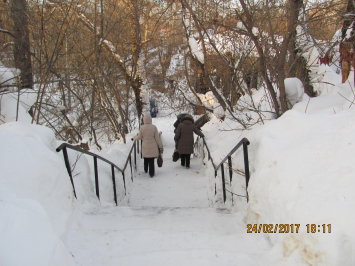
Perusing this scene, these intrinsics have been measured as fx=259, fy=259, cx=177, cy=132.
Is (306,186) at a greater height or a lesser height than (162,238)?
greater

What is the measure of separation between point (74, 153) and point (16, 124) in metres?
0.76

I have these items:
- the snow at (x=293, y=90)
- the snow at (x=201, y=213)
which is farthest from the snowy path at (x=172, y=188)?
the snow at (x=293, y=90)

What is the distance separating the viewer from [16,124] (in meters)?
2.61

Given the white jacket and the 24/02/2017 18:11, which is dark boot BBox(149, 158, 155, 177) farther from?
the 24/02/2017 18:11

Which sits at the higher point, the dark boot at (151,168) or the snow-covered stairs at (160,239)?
the snow-covered stairs at (160,239)

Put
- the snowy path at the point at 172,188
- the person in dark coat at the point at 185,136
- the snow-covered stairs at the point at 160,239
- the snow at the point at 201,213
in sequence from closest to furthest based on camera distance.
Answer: the snow at the point at 201,213
the snow-covered stairs at the point at 160,239
the snowy path at the point at 172,188
the person in dark coat at the point at 185,136

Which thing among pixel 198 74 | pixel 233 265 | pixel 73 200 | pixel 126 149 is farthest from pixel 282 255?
pixel 198 74

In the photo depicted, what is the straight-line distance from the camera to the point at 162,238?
7.39ft

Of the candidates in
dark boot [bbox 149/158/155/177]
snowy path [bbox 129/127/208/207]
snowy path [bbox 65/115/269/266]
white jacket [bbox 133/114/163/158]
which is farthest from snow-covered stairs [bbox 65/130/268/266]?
Answer: dark boot [bbox 149/158/155/177]

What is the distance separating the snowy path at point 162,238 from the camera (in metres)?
1.89

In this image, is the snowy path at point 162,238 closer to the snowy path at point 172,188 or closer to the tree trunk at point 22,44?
the snowy path at point 172,188

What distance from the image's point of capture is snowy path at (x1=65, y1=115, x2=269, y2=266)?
1886mm

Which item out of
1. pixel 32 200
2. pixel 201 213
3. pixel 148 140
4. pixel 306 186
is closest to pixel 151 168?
pixel 148 140

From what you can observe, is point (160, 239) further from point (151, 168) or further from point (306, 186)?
point (151, 168)
